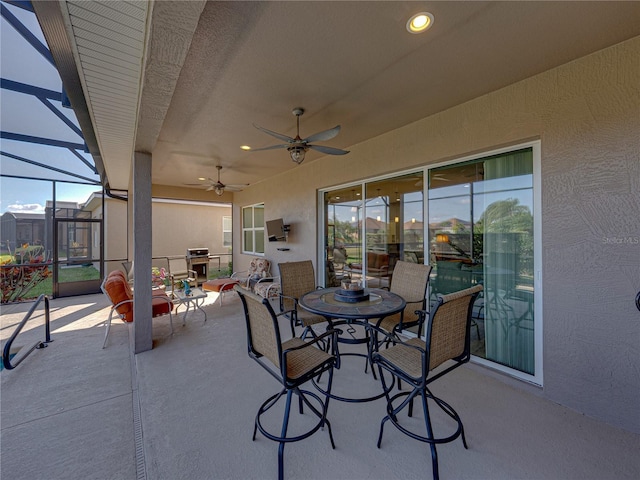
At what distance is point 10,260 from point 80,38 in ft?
22.8

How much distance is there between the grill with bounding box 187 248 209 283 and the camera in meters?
8.79

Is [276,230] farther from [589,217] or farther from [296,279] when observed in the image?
[589,217]

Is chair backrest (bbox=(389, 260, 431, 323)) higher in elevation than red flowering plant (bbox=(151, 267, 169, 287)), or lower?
higher

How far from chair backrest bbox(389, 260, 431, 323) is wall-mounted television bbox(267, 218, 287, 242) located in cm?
333

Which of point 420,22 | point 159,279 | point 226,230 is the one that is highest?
point 420,22

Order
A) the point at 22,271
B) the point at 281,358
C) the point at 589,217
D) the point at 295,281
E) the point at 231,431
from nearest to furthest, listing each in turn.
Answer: the point at 281,358, the point at 231,431, the point at 589,217, the point at 295,281, the point at 22,271

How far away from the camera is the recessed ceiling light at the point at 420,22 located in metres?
1.75

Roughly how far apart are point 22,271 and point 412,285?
838 cm

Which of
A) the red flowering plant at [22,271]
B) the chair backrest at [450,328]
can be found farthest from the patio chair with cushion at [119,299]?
the red flowering plant at [22,271]

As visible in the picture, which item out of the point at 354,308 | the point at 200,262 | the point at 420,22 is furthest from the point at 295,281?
the point at 200,262

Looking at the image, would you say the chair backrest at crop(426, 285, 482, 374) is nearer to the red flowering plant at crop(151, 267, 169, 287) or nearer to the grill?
the red flowering plant at crop(151, 267, 169, 287)

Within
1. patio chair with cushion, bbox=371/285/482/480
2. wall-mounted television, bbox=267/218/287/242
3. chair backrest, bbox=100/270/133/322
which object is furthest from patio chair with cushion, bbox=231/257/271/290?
patio chair with cushion, bbox=371/285/482/480

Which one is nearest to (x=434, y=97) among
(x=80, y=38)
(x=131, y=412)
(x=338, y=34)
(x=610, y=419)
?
(x=338, y=34)

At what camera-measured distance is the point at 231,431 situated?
200 centimetres
